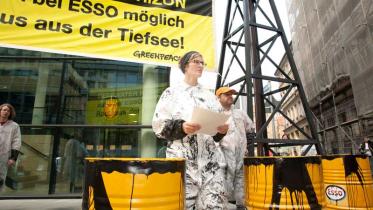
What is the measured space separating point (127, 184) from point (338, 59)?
10826 millimetres

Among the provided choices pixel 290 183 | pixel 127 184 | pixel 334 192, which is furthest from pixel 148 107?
pixel 127 184

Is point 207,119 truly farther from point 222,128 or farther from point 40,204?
point 40,204

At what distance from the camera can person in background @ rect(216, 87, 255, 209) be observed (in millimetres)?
3879

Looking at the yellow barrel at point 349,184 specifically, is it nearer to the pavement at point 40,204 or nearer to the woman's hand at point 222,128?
the woman's hand at point 222,128

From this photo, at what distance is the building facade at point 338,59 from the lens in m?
8.23

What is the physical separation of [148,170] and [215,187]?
2.53 feet

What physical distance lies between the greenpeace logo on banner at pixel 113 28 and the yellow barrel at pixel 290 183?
7.31ft

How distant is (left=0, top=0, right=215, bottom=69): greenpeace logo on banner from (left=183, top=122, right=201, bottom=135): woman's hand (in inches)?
76.7

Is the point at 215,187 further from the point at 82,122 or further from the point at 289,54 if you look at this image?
the point at 82,122

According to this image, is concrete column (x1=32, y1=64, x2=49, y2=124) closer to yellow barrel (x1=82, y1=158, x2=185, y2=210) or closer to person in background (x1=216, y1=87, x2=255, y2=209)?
person in background (x1=216, y1=87, x2=255, y2=209)

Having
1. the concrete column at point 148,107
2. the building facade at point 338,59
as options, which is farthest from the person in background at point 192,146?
the building facade at point 338,59

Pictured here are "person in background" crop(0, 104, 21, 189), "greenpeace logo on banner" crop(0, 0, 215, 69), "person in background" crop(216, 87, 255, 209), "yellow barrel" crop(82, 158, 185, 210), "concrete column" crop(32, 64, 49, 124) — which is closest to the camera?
"yellow barrel" crop(82, 158, 185, 210)

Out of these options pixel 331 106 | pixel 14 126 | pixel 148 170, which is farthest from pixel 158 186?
pixel 331 106

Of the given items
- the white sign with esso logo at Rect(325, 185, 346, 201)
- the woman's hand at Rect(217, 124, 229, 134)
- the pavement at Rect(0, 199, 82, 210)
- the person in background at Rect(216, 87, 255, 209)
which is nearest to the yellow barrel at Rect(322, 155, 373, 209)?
the white sign with esso logo at Rect(325, 185, 346, 201)
